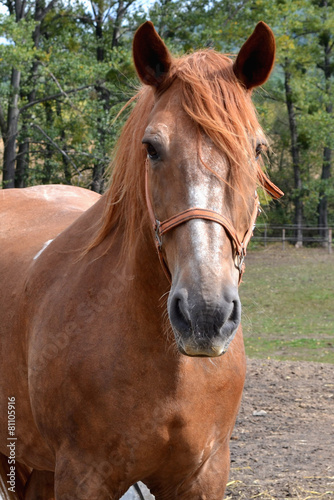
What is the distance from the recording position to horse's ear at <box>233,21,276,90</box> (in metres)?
2.00

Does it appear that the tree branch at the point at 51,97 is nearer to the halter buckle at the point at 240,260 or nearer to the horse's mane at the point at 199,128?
the horse's mane at the point at 199,128

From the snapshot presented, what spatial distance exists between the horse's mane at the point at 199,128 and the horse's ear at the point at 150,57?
40 millimetres

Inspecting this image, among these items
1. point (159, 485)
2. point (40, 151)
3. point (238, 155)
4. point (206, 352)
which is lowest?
point (159, 485)

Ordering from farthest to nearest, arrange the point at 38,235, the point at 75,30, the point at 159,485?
the point at 75,30 < the point at 38,235 < the point at 159,485

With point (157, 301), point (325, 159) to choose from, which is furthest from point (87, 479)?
point (325, 159)

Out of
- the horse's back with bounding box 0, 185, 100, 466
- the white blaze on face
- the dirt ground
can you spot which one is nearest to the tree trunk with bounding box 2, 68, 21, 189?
the dirt ground

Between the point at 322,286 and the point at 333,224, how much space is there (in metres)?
17.0

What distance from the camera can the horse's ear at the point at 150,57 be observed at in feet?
6.62

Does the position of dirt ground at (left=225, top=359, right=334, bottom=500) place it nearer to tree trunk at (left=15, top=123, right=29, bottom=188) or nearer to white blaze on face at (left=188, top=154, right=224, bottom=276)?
white blaze on face at (left=188, top=154, right=224, bottom=276)

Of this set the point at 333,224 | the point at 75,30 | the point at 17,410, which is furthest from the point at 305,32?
the point at 17,410

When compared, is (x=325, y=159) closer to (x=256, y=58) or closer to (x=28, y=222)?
(x=28, y=222)

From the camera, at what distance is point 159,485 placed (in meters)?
2.24

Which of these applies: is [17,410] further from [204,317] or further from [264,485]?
[264,485]

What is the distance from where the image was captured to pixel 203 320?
5.27 feet
